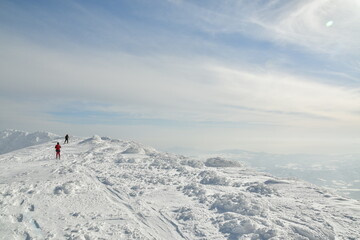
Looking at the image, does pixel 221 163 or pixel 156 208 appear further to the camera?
pixel 221 163

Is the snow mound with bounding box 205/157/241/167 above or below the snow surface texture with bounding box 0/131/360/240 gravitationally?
below

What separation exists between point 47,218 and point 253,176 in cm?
2573

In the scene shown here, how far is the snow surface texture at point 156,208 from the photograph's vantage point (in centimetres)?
1456

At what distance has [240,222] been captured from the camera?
16234 millimetres

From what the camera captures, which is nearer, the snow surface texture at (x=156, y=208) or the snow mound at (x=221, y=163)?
the snow surface texture at (x=156, y=208)

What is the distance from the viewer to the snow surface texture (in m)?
14.6

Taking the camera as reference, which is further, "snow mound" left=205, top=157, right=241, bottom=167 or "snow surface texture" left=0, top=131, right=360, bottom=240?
"snow mound" left=205, top=157, right=241, bottom=167

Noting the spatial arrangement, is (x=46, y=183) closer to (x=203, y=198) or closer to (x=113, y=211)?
(x=113, y=211)

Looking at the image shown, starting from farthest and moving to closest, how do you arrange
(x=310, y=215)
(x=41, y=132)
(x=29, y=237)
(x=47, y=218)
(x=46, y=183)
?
(x=41, y=132), (x=46, y=183), (x=310, y=215), (x=47, y=218), (x=29, y=237)

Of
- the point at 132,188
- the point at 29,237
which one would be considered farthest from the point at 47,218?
the point at 132,188

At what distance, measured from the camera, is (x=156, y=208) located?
18719 mm

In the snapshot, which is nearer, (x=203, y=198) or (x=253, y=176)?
(x=203, y=198)

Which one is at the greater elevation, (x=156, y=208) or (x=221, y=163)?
(x=156, y=208)

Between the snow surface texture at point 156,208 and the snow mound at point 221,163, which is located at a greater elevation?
the snow surface texture at point 156,208
